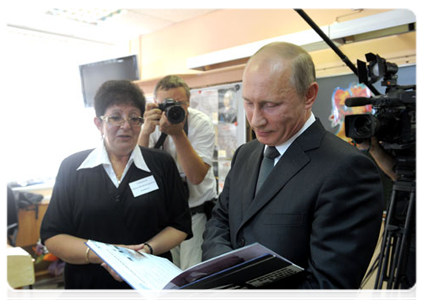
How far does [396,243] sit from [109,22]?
382 centimetres

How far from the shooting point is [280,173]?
999 mm

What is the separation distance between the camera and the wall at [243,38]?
265cm

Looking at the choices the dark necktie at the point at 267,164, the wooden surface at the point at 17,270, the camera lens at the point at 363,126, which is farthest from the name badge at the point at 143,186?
the camera lens at the point at 363,126

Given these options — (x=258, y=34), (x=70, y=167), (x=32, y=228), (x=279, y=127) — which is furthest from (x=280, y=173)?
(x=32, y=228)

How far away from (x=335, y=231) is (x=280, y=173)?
0.22m

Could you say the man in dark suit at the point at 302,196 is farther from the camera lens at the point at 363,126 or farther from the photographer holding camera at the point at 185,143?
the photographer holding camera at the point at 185,143

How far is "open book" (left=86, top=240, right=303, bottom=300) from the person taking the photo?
0.76 meters

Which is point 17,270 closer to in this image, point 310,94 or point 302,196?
point 302,196

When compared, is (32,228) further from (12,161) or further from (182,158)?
(182,158)

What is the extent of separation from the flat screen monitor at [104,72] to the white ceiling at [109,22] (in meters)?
0.39

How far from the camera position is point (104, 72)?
4621 millimetres

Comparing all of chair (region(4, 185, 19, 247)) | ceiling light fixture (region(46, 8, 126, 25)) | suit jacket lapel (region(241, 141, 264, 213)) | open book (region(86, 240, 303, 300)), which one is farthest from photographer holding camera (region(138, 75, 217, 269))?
ceiling light fixture (region(46, 8, 126, 25))

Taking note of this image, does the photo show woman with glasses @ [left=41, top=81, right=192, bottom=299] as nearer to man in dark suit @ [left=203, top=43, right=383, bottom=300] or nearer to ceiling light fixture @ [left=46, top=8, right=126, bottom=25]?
man in dark suit @ [left=203, top=43, right=383, bottom=300]

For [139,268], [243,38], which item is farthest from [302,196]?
[243,38]
